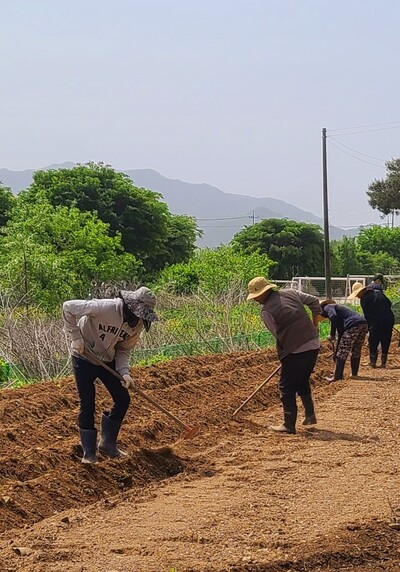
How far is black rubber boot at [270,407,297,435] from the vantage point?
30.1 ft

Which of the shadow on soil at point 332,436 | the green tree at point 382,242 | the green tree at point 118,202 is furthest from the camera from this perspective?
the green tree at point 382,242

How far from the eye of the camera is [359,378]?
14.1 metres

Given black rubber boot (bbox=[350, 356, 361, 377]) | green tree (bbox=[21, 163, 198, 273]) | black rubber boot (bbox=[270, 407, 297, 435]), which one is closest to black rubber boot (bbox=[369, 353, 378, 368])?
black rubber boot (bbox=[350, 356, 361, 377])

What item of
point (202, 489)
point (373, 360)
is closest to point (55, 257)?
point (373, 360)

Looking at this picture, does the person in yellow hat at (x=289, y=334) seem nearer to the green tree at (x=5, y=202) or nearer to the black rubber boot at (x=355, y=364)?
the black rubber boot at (x=355, y=364)

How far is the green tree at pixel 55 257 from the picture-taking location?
2175 cm

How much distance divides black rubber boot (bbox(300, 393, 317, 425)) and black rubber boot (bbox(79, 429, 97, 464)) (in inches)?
112

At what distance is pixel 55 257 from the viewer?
23.4 metres

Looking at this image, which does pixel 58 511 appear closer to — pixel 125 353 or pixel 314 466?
pixel 125 353

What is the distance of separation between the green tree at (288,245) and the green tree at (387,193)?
4.29 meters

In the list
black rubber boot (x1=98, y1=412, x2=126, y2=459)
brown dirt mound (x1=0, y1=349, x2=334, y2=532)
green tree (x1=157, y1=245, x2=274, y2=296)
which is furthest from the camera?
green tree (x1=157, y1=245, x2=274, y2=296)

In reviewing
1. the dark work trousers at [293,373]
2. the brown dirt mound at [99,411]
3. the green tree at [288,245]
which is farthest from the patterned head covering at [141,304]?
the green tree at [288,245]

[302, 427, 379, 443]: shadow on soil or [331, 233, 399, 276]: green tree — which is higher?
[331, 233, 399, 276]: green tree

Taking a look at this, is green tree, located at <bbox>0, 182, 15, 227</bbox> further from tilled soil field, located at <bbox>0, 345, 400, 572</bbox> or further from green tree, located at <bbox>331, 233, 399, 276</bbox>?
tilled soil field, located at <bbox>0, 345, 400, 572</bbox>
